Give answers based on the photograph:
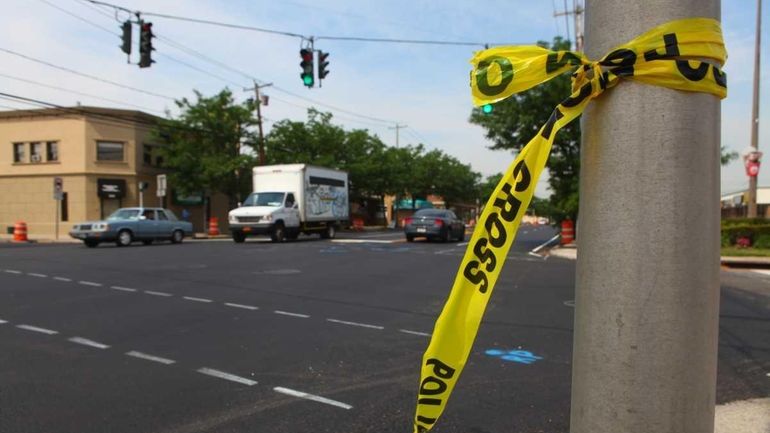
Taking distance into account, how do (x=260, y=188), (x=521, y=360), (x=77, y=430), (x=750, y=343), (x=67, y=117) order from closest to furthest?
(x=77, y=430)
(x=521, y=360)
(x=750, y=343)
(x=260, y=188)
(x=67, y=117)

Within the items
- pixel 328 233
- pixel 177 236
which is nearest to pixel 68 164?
pixel 177 236

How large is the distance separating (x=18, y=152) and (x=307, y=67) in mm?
26855

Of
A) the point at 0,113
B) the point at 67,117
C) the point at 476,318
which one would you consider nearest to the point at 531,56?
the point at 476,318

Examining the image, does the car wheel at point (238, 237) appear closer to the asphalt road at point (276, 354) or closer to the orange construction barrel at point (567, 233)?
the orange construction barrel at point (567, 233)

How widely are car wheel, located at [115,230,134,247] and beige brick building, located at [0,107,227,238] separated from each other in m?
13.6

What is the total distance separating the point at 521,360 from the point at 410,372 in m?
1.15

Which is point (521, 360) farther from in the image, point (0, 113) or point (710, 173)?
point (0, 113)

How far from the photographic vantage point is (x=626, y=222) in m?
1.67

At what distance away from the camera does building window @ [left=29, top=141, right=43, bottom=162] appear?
35938 millimetres

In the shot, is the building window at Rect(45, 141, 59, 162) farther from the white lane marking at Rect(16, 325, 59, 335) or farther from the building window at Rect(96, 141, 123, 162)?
the white lane marking at Rect(16, 325, 59, 335)

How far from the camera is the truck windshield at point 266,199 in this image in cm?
2538

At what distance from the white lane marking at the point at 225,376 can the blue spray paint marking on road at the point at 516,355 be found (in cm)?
234

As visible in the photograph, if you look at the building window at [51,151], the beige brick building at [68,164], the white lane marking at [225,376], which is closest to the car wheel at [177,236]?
the beige brick building at [68,164]

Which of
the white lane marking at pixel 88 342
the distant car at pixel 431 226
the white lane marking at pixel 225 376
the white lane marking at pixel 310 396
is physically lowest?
the white lane marking at pixel 310 396
